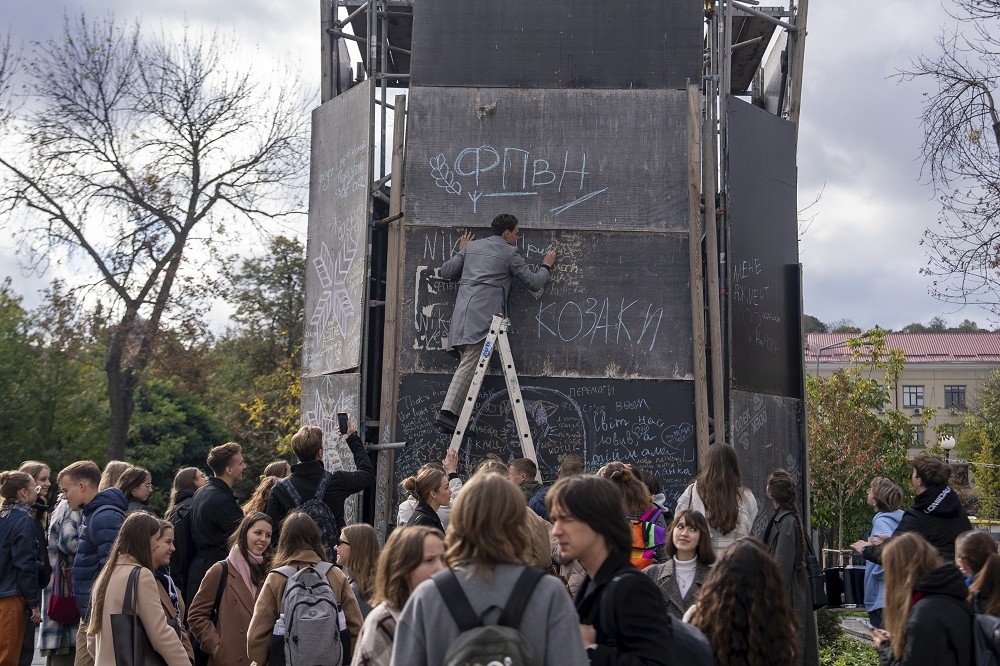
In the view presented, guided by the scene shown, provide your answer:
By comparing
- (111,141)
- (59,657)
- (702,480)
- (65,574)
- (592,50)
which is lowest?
(59,657)

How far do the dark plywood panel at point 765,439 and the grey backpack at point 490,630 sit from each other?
853cm

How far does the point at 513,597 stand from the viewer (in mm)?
3998

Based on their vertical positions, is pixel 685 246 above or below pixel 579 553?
above

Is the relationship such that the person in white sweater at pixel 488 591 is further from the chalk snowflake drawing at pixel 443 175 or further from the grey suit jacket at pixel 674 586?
the chalk snowflake drawing at pixel 443 175

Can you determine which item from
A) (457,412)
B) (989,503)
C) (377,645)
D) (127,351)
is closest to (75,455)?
(127,351)

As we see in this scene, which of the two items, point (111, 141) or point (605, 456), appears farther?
point (111, 141)

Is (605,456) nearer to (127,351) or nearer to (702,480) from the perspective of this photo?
(702,480)

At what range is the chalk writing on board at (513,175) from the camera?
12266 mm

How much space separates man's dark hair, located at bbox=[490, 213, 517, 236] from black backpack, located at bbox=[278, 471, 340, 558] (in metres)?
3.90

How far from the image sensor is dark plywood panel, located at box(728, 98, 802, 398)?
42.1 ft

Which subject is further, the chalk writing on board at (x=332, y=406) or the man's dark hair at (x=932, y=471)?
the chalk writing on board at (x=332, y=406)

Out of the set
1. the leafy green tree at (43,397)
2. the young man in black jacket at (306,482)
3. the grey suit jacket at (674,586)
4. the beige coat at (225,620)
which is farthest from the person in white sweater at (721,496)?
the leafy green tree at (43,397)

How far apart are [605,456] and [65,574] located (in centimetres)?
505

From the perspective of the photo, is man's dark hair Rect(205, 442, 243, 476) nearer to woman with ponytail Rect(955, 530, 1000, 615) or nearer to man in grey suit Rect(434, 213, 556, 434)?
man in grey suit Rect(434, 213, 556, 434)
